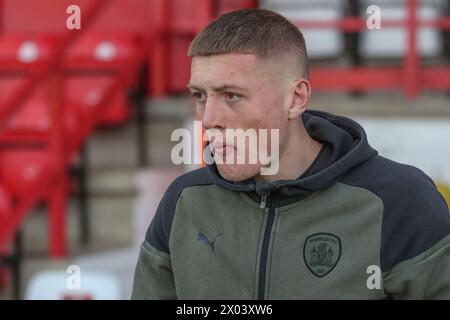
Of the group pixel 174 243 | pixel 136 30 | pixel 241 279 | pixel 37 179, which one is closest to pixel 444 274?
pixel 241 279

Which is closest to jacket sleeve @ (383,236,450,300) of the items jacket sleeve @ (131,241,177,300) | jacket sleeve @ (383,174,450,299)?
jacket sleeve @ (383,174,450,299)

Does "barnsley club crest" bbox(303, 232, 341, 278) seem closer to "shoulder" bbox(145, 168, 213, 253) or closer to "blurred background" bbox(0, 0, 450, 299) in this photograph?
"shoulder" bbox(145, 168, 213, 253)

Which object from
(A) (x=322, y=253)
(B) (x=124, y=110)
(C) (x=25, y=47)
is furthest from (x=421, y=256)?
(C) (x=25, y=47)

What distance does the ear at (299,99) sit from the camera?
1.82 m

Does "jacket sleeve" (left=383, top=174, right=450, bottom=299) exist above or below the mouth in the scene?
below

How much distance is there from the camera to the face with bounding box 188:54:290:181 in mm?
1720

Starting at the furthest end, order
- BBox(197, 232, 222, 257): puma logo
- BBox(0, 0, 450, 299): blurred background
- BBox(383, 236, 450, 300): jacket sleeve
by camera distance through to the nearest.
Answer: BBox(0, 0, 450, 299): blurred background
BBox(197, 232, 222, 257): puma logo
BBox(383, 236, 450, 300): jacket sleeve

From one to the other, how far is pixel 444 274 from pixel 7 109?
3226 millimetres

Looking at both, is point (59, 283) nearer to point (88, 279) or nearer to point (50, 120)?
point (88, 279)

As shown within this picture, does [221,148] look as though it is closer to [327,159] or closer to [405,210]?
[327,159]

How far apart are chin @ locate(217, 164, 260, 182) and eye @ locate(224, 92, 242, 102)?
12cm

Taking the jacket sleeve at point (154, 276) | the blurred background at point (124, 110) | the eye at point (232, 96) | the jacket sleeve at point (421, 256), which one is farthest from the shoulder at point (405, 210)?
the blurred background at point (124, 110)

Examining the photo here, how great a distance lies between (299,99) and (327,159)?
4.9 inches

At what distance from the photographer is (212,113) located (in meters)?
1.72
